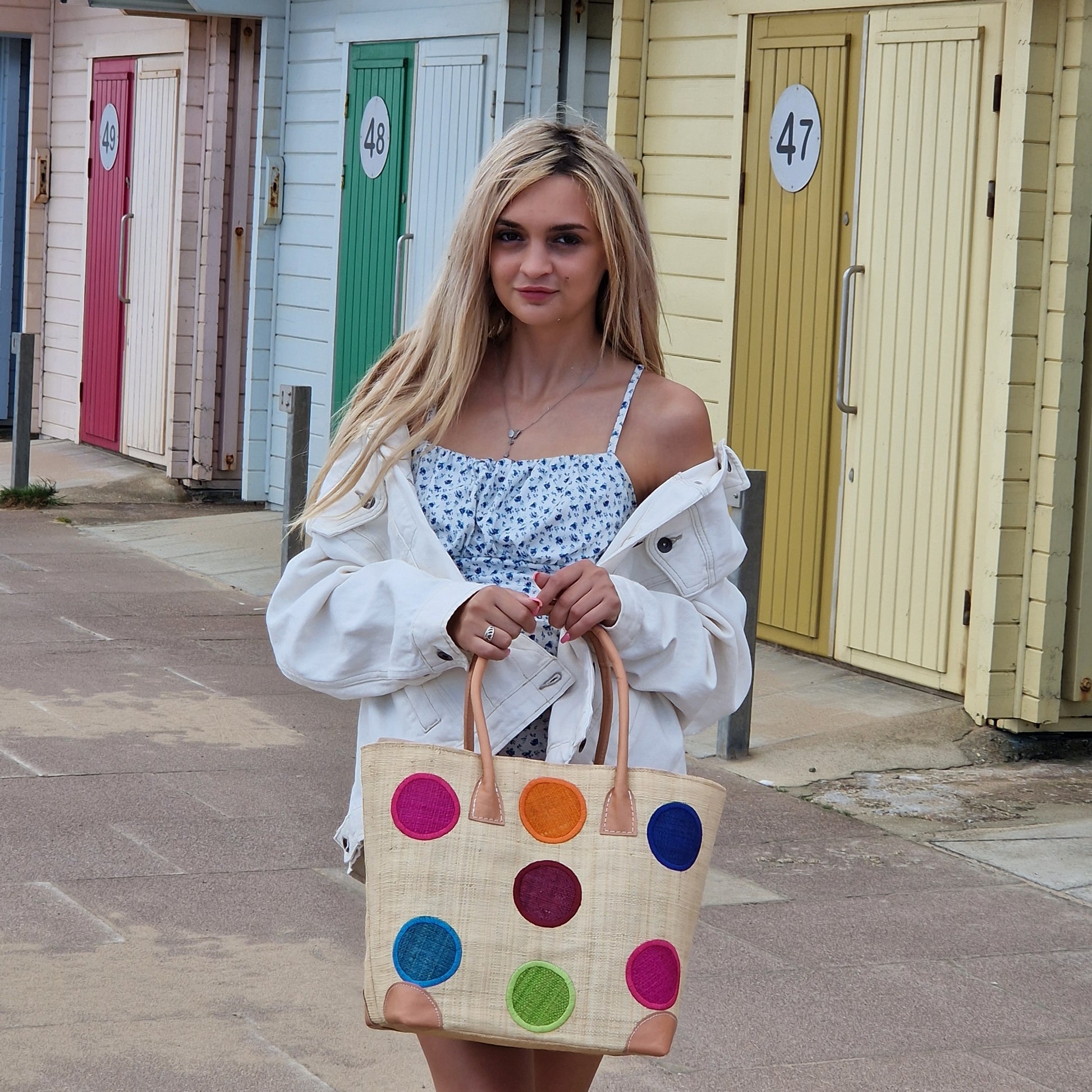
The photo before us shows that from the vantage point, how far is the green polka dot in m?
2.31

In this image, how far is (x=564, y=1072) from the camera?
2.66m

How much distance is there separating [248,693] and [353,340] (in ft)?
12.7

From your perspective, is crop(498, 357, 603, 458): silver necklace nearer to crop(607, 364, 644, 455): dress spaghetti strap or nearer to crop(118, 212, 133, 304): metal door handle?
crop(607, 364, 644, 455): dress spaghetti strap

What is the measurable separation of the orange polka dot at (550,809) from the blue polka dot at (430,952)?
167 mm

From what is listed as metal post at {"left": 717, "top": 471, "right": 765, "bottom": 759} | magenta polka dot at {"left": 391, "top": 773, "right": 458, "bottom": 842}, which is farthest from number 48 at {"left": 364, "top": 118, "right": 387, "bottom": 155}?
magenta polka dot at {"left": 391, "top": 773, "right": 458, "bottom": 842}

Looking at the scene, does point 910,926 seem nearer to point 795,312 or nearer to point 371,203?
point 795,312

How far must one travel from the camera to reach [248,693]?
6.91 m

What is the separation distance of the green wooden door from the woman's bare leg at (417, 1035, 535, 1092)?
734 centimetres

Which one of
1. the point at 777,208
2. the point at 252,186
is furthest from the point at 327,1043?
the point at 252,186

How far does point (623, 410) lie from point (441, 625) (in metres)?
0.47

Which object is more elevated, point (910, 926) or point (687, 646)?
point (687, 646)

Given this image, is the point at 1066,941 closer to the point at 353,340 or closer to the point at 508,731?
the point at 508,731

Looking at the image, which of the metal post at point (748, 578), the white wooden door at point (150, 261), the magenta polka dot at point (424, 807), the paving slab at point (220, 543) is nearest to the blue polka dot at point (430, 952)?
the magenta polka dot at point (424, 807)

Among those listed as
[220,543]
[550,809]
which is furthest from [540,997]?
[220,543]
